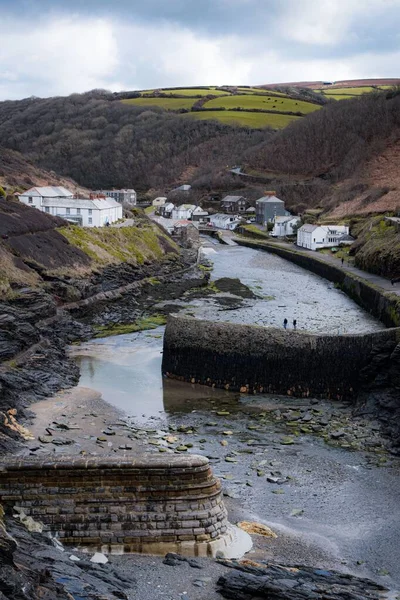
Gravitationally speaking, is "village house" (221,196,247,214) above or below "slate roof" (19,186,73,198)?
below

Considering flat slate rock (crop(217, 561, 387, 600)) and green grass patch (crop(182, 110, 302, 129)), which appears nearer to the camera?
flat slate rock (crop(217, 561, 387, 600))

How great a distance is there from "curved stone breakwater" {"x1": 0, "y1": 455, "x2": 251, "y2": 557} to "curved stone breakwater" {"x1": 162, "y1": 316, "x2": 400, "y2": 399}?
17.3 metres

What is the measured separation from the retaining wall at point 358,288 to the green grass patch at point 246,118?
323ft

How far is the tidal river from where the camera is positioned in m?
19.7

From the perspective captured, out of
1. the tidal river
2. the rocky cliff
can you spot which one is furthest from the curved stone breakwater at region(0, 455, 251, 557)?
the rocky cliff

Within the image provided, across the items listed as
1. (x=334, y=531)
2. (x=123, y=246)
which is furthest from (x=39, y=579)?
(x=123, y=246)

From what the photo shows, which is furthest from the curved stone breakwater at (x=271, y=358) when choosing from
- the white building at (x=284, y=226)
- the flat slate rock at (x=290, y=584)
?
the white building at (x=284, y=226)

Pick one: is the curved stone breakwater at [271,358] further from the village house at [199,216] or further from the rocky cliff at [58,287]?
the village house at [199,216]

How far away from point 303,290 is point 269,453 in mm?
39609

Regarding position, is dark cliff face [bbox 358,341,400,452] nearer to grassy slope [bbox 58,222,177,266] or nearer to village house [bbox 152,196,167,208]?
grassy slope [bbox 58,222,177,266]

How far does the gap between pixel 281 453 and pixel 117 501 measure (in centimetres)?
1035

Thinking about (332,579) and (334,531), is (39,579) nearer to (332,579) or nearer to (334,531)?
(332,579)

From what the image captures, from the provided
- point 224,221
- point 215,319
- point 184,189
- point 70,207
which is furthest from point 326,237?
point 184,189

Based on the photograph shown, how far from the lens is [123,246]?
7381 cm
